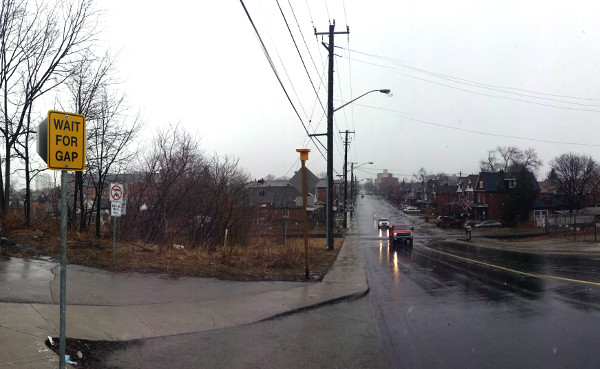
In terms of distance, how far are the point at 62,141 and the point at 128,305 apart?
14.4 ft

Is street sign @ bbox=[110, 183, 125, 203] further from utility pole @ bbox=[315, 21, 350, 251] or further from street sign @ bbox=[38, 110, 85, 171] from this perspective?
utility pole @ bbox=[315, 21, 350, 251]

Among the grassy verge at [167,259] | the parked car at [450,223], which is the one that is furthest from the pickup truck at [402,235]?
the parked car at [450,223]

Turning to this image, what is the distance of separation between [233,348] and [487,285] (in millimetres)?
8665

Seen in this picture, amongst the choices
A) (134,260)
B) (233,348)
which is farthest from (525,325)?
(134,260)

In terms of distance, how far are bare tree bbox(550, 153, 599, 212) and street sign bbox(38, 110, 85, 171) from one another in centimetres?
7806

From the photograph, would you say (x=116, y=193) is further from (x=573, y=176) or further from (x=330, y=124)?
(x=573, y=176)

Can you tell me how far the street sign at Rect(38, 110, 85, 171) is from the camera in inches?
160

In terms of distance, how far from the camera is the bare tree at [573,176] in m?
70.1

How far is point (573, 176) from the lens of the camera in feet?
234

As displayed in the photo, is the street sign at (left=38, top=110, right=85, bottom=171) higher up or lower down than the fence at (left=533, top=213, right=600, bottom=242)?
higher up

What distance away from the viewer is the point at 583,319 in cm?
745

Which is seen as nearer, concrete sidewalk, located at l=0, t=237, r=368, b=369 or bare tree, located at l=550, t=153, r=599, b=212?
concrete sidewalk, located at l=0, t=237, r=368, b=369

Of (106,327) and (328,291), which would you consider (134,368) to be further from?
(328,291)

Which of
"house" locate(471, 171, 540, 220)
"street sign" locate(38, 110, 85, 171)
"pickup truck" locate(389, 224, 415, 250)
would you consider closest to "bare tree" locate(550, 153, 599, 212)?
"house" locate(471, 171, 540, 220)
